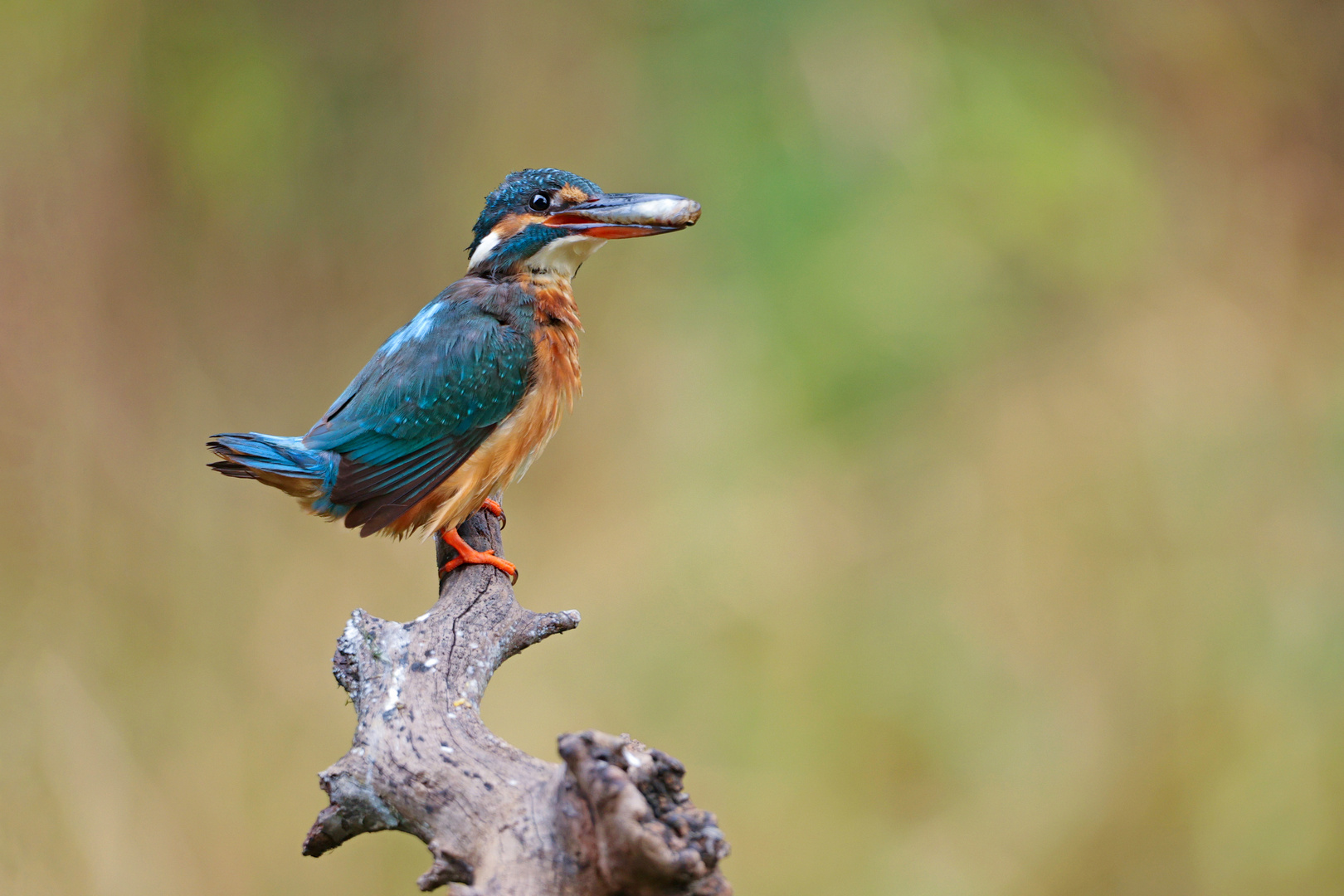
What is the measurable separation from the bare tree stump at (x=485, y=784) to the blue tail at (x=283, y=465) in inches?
10.9

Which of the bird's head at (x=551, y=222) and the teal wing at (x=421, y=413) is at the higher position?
the bird's head at (x=551, y=222)

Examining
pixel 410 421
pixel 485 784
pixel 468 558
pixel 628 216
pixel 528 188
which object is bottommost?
pixel 485 784

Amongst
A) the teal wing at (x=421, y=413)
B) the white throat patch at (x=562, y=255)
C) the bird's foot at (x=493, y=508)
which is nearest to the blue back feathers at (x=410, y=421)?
the teal wing at (x=421, y=413)

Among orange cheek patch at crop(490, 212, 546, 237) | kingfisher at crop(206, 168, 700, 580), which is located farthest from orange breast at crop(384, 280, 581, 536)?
orange cheek patch at crop(490, 212, 546, 237)

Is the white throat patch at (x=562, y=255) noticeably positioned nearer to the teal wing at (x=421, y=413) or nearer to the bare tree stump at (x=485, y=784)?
the teal wing at (x=421, y=413)

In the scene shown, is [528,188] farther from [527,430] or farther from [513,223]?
[527,430]

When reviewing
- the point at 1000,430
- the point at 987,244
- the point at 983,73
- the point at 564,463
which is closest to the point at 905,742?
the point at 1000,430

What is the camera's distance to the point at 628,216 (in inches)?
74.0

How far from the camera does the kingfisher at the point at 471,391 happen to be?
1.81 meters

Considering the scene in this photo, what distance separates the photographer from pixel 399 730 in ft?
4.29

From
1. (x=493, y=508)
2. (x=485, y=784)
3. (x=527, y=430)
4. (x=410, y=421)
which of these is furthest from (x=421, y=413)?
(x=485, y=784)

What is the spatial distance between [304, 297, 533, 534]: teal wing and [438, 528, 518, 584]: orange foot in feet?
0.31

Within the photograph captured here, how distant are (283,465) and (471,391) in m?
0.34

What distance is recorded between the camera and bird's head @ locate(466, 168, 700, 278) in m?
1.90
